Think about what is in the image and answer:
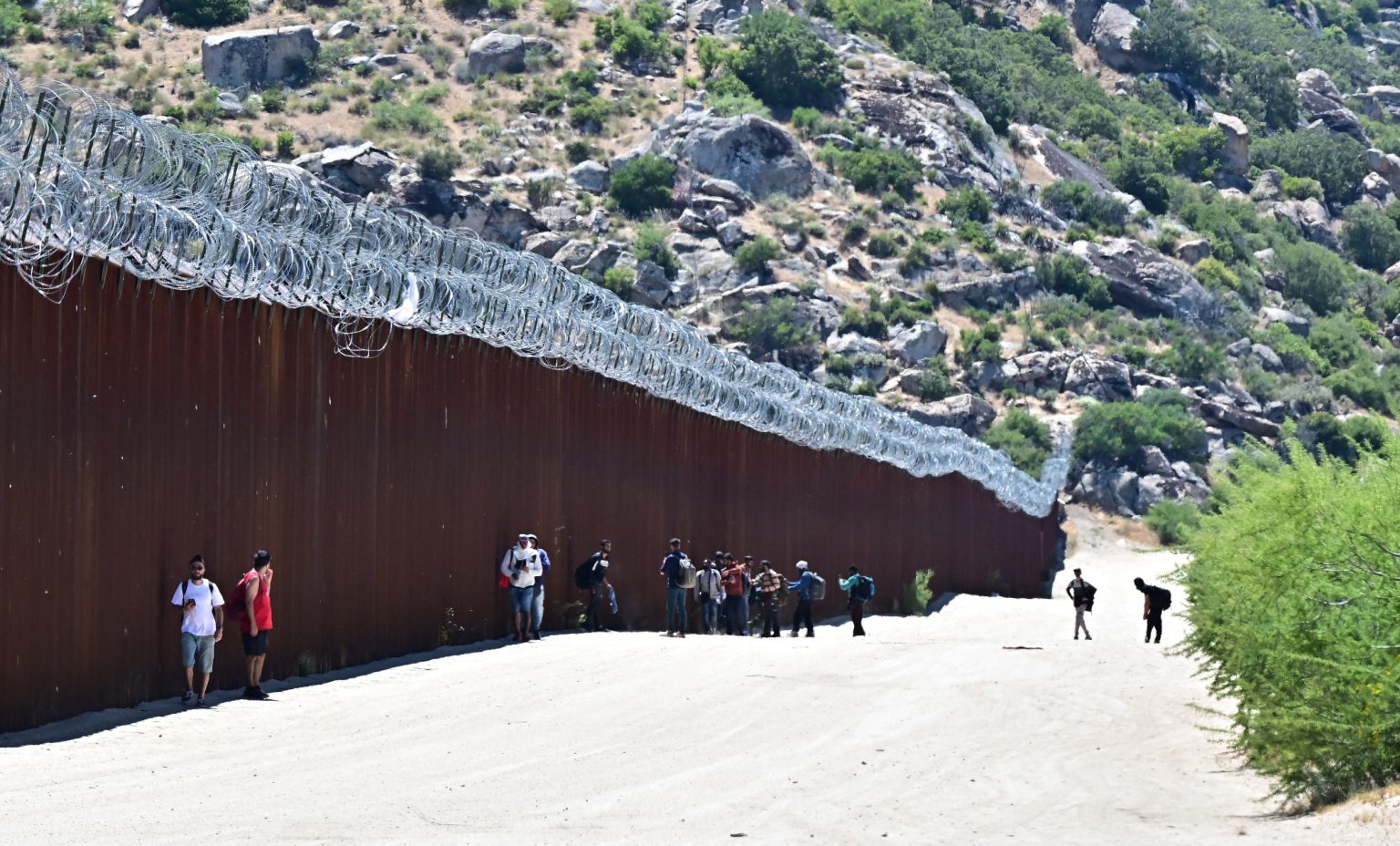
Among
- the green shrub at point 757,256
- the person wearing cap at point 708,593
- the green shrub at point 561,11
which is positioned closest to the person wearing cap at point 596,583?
the person wearing cap at point 708,593

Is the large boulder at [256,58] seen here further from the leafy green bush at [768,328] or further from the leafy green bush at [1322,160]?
the leafy green bush at [1322,160]

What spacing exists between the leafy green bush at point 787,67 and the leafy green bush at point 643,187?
13.4m

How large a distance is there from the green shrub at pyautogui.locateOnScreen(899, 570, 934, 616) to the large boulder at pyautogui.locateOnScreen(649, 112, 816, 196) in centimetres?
4135

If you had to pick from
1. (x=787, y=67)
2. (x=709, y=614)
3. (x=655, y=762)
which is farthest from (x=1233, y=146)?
(x=655, y=762)

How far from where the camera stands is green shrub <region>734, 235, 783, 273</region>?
7281 cm

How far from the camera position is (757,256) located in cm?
7288

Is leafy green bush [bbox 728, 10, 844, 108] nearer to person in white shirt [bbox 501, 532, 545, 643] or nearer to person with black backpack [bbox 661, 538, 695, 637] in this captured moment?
person with black backpack [bbox 661, 538, 695, 637]

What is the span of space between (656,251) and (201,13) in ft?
97.9

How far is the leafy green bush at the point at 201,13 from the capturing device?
299ft

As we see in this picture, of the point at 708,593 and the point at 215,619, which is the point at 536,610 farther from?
the point at 215,619

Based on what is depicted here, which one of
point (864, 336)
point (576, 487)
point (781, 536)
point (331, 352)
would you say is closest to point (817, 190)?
point (864, 336)

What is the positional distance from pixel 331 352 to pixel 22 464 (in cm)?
480

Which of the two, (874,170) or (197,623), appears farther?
(874,170)

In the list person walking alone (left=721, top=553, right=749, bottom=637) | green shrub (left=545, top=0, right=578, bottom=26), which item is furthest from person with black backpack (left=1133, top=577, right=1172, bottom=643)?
green shrub (left=545, top=0, right=578, bottom=26)
